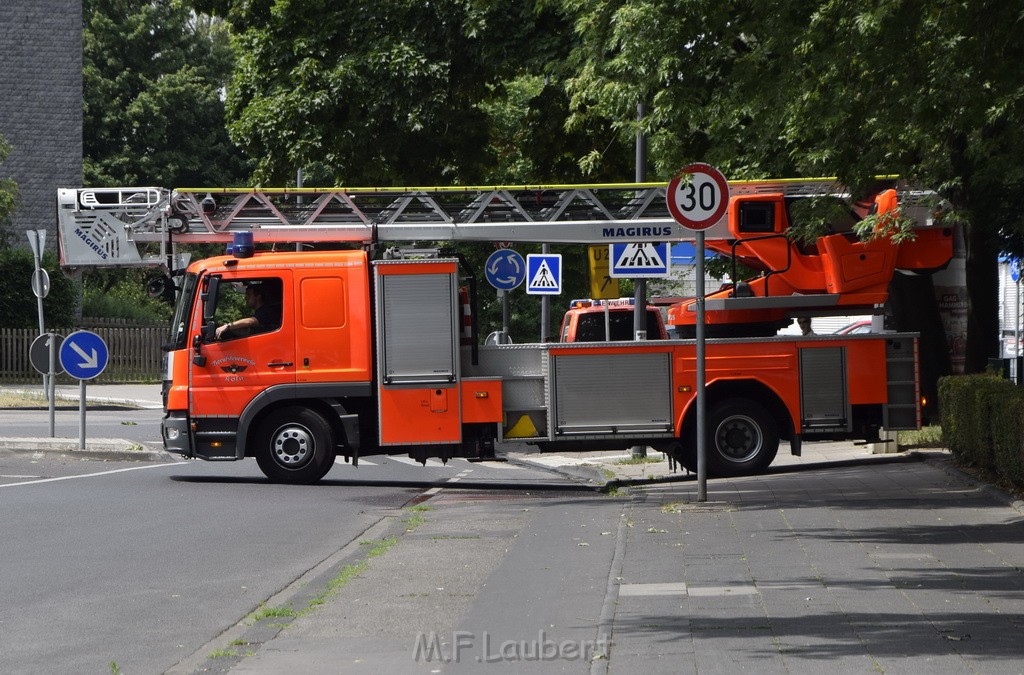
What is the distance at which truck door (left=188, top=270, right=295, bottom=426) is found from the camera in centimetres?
1535

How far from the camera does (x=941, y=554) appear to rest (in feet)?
29.8

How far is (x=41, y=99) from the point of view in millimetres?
44156

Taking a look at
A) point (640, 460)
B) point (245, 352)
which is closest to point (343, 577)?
point (245, 352)

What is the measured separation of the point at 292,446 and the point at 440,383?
1765mm

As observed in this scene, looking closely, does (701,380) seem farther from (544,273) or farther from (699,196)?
(544,273)

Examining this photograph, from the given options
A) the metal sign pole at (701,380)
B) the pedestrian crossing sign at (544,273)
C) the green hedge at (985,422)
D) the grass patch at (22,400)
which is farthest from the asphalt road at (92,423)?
the green hedge at (985,422)

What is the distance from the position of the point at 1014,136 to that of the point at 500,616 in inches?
240

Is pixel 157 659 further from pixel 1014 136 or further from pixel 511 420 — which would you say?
pixel 511 420

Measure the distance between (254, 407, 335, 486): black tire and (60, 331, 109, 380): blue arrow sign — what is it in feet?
15.2

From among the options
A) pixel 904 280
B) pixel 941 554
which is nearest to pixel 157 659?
pixel 941 554

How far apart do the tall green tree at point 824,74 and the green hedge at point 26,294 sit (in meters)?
30.2

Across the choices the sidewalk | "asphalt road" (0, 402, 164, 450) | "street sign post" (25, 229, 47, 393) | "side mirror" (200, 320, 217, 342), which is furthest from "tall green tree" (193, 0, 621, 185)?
the sidewalk

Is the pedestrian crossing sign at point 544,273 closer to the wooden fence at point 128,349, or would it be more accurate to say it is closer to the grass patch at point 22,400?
the grass patch at point 22,400

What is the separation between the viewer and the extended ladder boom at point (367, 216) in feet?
53.0
